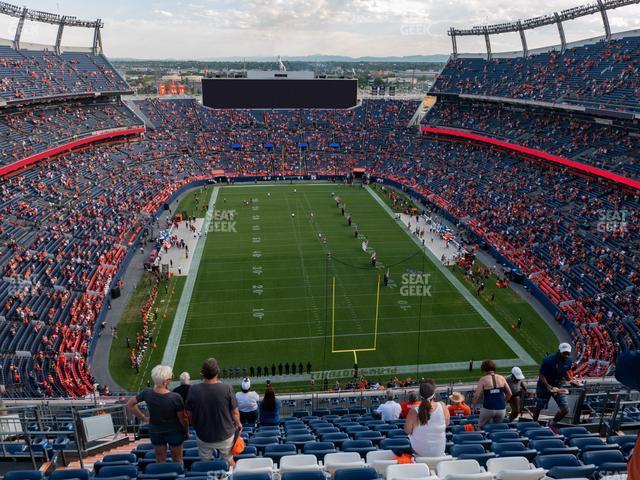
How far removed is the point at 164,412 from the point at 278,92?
66.5 metres

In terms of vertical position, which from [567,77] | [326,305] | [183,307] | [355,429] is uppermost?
[567,77]

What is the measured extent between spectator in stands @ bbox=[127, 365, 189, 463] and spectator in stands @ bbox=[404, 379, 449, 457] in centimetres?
274


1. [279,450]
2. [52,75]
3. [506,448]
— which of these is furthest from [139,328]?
[52,75]

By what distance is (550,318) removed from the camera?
27062mm

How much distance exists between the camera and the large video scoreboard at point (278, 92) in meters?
67.9

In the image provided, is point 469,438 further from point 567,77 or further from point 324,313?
point 567,77

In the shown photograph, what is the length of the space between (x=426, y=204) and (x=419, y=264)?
1552 centimetres

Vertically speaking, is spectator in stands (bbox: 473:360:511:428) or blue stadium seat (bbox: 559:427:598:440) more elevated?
spectator in stands (bbox: 473:360:511:428)

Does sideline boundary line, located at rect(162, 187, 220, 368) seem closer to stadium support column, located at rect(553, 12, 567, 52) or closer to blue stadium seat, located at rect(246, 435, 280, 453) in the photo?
blue stadium seat, located at rect(246, 435, 280, 453)

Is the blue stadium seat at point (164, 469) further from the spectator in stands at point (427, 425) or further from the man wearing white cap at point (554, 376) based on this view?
the man wearing white cap at point (554, 376)

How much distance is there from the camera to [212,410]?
606 centimetres

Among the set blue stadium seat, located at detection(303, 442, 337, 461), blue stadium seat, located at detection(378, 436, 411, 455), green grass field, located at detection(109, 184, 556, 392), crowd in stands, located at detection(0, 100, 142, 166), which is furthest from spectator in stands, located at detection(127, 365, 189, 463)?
crowd in stands, located at detection(0, 100, 142, 166)

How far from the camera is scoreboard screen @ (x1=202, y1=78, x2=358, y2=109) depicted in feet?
223

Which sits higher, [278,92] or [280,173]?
[278,92]
